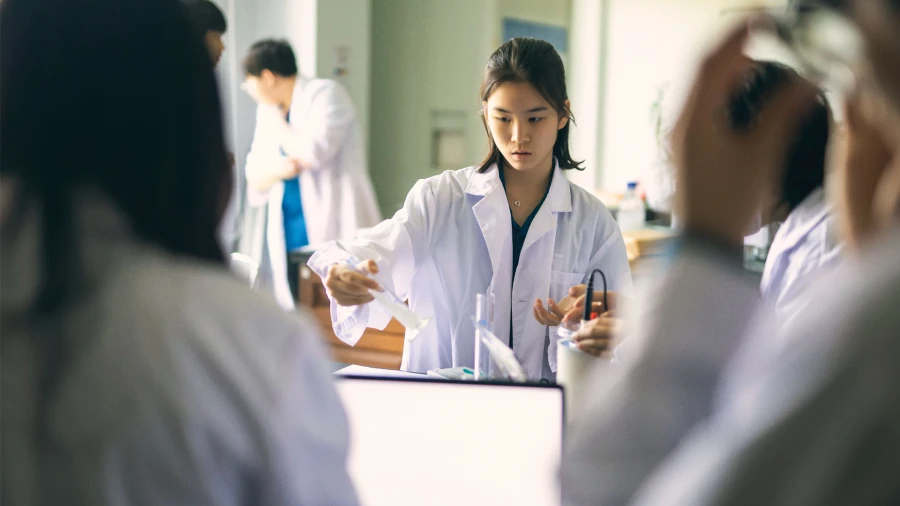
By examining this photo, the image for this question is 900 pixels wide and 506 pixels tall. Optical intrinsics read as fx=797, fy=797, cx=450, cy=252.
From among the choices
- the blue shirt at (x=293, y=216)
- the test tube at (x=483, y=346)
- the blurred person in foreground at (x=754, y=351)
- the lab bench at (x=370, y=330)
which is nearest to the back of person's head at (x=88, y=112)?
the blurred person in foreground at (x=754, y=351)

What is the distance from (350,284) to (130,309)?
918 millimetres

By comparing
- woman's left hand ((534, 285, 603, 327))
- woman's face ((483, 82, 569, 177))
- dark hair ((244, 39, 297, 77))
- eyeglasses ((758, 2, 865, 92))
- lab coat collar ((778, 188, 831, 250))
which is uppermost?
dark hair ((244, 39, 297, 77))

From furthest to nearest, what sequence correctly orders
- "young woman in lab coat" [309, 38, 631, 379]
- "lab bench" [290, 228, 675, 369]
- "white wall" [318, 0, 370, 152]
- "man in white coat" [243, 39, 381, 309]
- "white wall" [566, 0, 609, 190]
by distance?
"white wall" [566, 0, 609, 190]
"white wall" [318, 0, 370, 152]
"man in white coat" [243, 39, 381, 309]
"lab bench" [290, 228, 675, 369]
"young woman in lab coat" [309, 38, 631, 379]

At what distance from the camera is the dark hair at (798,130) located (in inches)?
22.8

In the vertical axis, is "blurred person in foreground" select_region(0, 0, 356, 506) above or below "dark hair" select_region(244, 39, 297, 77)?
below

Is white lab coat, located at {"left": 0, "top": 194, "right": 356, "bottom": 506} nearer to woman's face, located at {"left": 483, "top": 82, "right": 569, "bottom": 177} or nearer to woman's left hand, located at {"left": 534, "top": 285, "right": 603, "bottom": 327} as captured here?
woman's left hand, located at {"left": 534, "top": 285, "right": 603, "bottom": 327}

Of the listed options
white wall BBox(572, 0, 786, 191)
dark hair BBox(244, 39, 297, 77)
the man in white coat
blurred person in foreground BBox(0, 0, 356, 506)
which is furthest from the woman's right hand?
white wall BBox(572, 0, 786, 191)

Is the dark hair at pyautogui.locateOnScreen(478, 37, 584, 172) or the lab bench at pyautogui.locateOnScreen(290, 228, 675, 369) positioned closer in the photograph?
the dark hair at pyautogui.locateOnScreen(478, 37, 584, 172)

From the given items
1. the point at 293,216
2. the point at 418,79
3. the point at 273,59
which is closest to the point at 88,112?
the point at 273,59

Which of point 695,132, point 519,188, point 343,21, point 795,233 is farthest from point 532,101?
point 343,21

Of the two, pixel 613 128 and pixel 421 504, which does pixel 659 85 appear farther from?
pixel 421 504

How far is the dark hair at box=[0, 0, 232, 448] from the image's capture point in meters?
0.53

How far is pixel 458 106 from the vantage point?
4148 millimetres

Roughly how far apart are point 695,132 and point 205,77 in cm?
36
